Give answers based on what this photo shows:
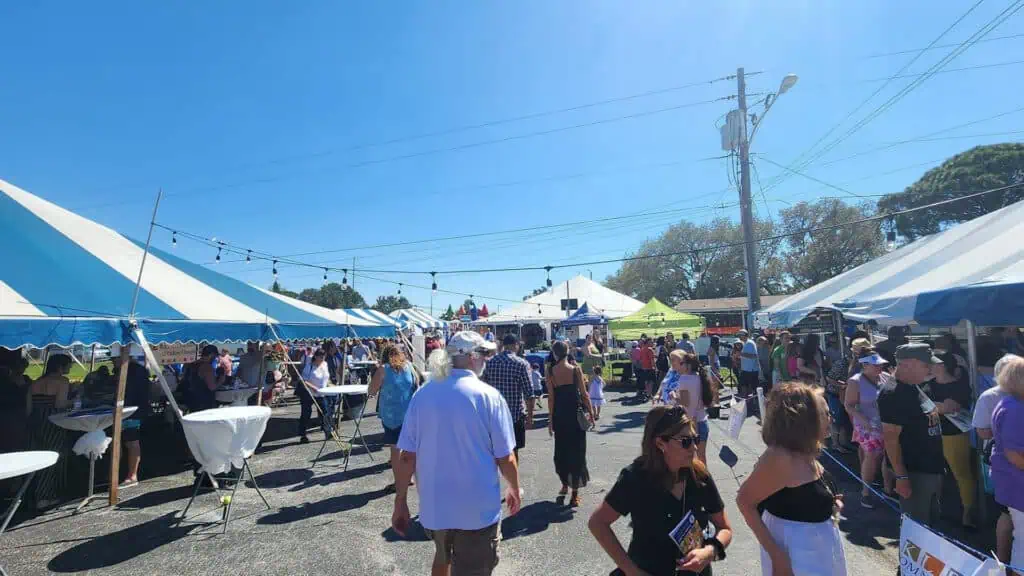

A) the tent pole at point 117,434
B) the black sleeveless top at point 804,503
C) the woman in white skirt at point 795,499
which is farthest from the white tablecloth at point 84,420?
the black sleeveless top at point 804,503

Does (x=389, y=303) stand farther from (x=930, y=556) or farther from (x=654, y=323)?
(x=930, y=556)

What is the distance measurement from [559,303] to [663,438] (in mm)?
25984

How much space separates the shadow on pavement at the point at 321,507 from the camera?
4895mm

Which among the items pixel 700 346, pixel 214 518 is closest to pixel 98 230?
pixel 214 518

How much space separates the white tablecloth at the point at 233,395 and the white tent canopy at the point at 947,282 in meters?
9.24

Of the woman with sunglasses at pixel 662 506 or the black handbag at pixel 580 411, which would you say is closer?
the woman with sunglasses at pixel 662 506

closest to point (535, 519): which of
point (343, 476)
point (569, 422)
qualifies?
point (569, 422)

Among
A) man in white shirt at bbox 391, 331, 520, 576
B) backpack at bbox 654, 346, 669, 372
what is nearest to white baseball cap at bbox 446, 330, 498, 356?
man in white shirt at bbox 391, 331, 520, 576

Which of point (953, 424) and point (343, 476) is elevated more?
point (953, 424)

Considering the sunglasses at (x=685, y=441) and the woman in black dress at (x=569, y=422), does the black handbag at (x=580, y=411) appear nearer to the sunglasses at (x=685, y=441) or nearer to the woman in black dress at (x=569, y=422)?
the woman in black dress at (x=569, y=422)

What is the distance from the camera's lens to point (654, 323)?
17375mm

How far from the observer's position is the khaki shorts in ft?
8.04

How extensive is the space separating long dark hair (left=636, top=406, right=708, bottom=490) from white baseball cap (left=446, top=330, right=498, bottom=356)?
1065 mm

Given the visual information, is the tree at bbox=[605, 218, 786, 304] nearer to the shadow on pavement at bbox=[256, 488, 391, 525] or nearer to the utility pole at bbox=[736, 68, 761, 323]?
the utility pole at bbox=[736, 68, 761, 323]
